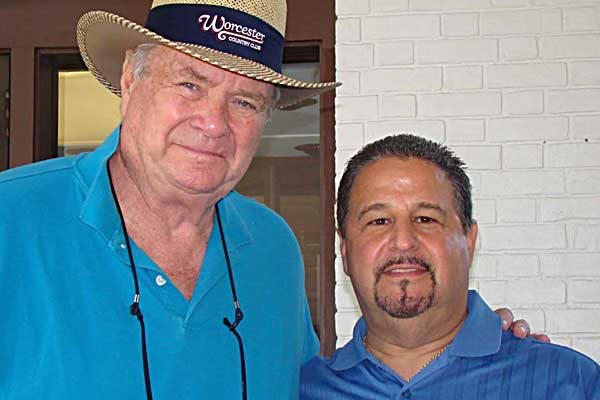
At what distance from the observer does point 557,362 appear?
1768mm

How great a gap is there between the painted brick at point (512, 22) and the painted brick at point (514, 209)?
0.60 m

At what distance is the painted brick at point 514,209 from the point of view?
3219 mm

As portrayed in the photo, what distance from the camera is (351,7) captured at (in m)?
3.34

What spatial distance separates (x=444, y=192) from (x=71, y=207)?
75 cm

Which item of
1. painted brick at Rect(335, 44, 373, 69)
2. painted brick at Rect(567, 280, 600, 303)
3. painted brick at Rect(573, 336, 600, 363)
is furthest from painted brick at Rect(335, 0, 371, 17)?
painted brick at Rect(573, 336, 600, 363)

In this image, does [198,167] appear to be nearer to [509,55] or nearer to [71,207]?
[71,207]

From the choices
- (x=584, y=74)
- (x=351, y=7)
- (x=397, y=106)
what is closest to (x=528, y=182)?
(x=584, y=74)

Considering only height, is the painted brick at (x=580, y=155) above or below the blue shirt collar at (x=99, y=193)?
above

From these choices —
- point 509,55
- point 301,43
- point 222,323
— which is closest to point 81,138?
point 301,43

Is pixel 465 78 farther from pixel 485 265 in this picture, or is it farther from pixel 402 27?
pixel 485 265

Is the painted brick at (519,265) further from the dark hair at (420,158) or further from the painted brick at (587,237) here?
the dark hair at (420,158)

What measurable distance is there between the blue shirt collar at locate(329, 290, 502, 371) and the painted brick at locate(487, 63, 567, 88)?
57.2 inches

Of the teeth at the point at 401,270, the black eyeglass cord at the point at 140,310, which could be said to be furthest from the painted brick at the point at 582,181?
the black eyeglass cord at the point at 140,310

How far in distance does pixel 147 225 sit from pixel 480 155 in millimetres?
1751
